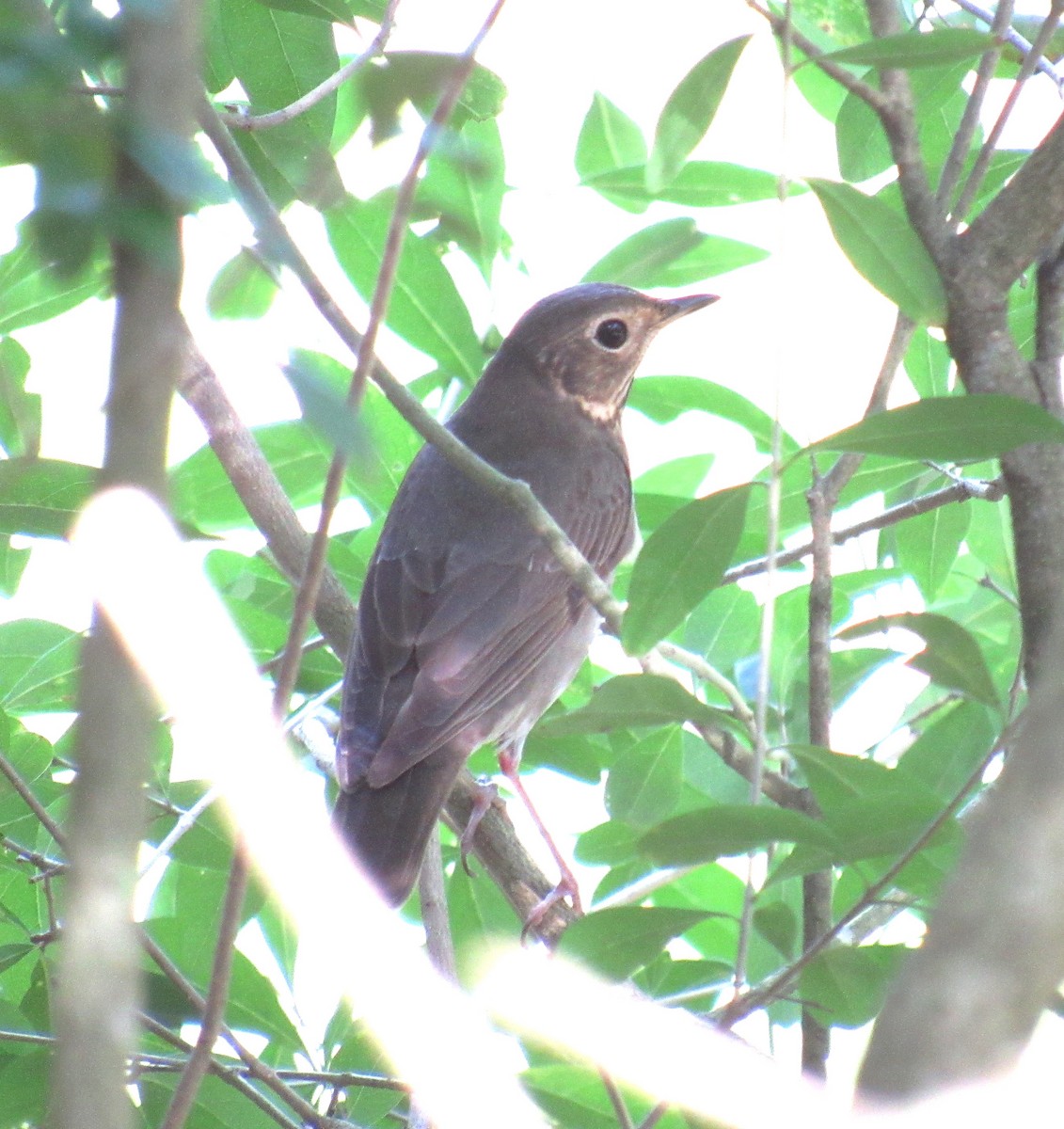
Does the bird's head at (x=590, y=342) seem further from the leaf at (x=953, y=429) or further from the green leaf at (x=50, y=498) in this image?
the leaf at (x=953, y=429)

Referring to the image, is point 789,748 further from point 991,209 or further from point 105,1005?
point 105,1005

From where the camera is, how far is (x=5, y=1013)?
117 inches

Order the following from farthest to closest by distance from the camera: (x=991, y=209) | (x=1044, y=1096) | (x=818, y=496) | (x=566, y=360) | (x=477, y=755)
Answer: (x=566, y=360) < (x=477, y=755) < (x=818, y=496) < (x=991, y=209) < (x=1044, y=1096)

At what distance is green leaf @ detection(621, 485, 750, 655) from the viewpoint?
9.03 ft

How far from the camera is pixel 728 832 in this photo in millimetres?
2139

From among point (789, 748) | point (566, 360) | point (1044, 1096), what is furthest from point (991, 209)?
point (566, 360)

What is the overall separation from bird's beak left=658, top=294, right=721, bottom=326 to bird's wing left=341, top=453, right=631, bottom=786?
3.30 ft

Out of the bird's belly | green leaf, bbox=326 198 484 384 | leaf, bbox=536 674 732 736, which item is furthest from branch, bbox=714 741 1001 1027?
the bird's belly

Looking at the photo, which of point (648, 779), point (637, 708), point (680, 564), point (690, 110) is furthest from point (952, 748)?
point (690, 110)

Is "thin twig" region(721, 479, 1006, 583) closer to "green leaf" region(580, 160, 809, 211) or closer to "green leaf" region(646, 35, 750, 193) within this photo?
"green leaf" region(580, 160, 809, 211)

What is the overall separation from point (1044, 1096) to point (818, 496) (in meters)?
1.84

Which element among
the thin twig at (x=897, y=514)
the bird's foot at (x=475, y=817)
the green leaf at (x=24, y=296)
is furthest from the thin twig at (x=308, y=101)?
the bird's foot at (x=475, y=817)

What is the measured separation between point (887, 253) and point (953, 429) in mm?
454

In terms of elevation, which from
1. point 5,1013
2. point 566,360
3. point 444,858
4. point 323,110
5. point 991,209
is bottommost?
point 5,1013
